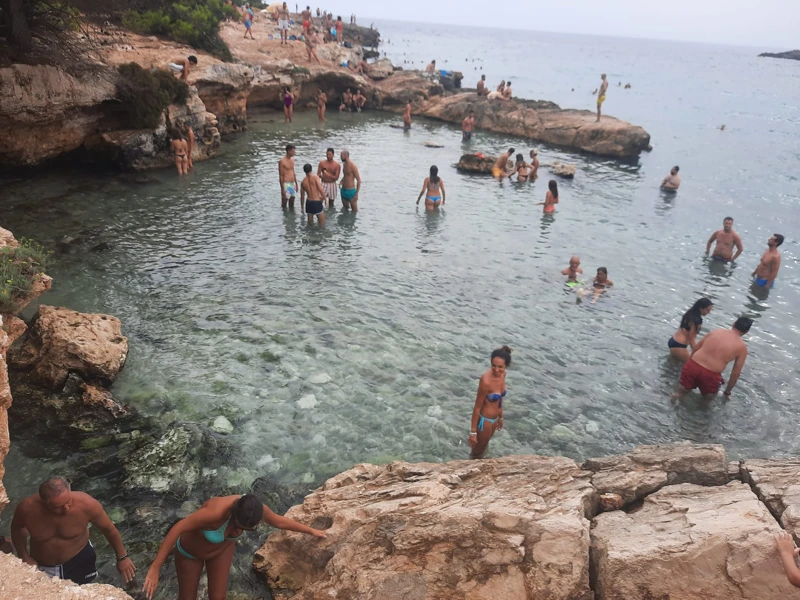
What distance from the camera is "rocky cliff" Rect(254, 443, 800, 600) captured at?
428 cm

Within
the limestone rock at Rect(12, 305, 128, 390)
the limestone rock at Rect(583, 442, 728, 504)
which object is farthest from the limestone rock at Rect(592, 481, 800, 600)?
the limestone rock at Rect(12, 305, 128, 390)

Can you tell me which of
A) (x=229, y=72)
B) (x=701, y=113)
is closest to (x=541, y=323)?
(x=229, y=72)

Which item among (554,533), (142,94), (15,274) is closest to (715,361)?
(554,533)

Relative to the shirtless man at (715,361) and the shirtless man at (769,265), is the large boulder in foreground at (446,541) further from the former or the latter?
the shirtless man at (769,265)

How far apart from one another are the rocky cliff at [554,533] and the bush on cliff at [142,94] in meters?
16.7

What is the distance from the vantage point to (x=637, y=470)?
18.3 ft

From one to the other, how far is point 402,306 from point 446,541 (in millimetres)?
7132

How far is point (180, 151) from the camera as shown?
1830cm

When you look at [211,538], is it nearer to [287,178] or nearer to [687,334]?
[687,334]

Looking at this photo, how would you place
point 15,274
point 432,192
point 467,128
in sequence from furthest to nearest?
point 467,128, point 432,192, point 15,274

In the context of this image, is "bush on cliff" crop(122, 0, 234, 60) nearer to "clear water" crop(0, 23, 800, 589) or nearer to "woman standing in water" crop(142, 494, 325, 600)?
"clear water" crop(0, 23, 800, 589)

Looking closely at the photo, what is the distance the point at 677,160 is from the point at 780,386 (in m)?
22.7

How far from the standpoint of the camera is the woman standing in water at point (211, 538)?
4.54 m

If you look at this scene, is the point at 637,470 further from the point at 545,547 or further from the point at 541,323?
the point at 541,323
